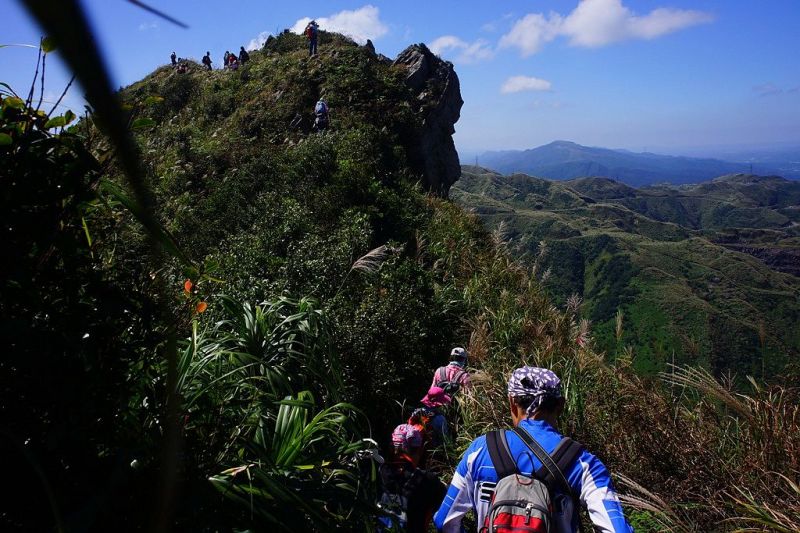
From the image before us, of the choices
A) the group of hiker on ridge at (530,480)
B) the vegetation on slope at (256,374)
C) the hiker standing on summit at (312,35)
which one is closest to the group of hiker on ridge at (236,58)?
the hiker standing on summit at (312,35)

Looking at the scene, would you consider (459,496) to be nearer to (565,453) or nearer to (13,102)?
(565,453)

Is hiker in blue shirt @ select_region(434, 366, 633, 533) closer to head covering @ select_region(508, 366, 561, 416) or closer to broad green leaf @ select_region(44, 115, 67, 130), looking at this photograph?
head covering @ select_region(508, 366, 561, 416)

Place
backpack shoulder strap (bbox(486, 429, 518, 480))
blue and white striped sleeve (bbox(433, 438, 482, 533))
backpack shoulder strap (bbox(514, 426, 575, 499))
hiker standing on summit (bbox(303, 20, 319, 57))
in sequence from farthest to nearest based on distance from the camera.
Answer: hiker standing on summit (bbox(303, 20, 319, 57)), blue and white striped sleeve (bbox(433, 438, 482, 533)), backpack shoulder strap (bbox(486, 429, 518, 480)), backpack shoulder strap (bbox(514, 426, 575, 499))

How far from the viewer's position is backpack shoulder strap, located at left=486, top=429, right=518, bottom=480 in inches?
105

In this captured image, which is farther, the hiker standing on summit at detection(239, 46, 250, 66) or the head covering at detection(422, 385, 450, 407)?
the hiker standing on summit at detection(239, 46, 250, 66)

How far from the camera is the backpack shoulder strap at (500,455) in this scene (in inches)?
105

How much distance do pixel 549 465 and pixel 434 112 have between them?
19.9m

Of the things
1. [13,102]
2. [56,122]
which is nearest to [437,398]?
[56,122]

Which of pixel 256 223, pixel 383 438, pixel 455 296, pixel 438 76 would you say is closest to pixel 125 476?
pixel 383 438

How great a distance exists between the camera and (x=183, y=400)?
247 centimetres

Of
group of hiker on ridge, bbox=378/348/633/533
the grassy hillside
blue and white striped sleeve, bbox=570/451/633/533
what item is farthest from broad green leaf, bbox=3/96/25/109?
the grassy hillside

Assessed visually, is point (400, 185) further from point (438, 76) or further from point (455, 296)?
point (438, 76)

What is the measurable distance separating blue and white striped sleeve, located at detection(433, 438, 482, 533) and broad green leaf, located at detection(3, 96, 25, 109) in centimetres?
254

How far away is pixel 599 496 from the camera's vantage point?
2.52m
